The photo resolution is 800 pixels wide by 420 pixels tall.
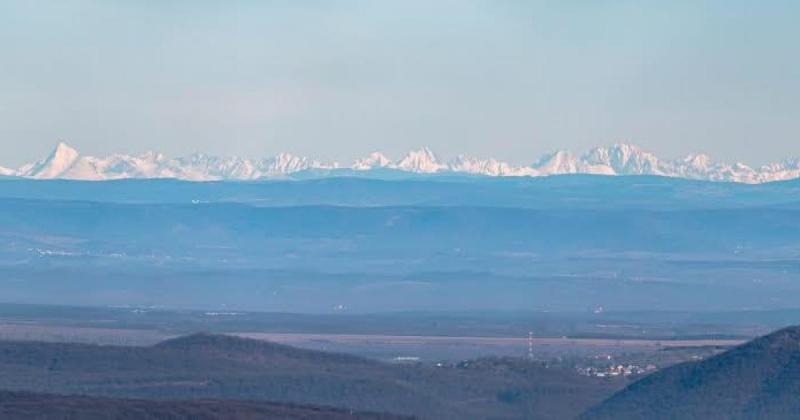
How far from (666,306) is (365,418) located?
333ft

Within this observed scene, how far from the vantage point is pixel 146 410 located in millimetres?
63625

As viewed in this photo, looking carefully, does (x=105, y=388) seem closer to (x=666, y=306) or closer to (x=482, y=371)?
(x=482, y=371)

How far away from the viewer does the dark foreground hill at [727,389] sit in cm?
7438

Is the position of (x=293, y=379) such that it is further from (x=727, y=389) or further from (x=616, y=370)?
(x=616, y=370)

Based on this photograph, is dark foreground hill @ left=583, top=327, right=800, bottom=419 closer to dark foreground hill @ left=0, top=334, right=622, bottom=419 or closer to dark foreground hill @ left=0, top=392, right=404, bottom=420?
dark foreground hill @ left=0, top=334, right=622, bottom=419

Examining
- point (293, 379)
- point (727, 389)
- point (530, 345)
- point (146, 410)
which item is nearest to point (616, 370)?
point (293, 379)

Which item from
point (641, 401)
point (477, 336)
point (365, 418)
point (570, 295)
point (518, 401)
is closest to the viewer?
point (365, 418)

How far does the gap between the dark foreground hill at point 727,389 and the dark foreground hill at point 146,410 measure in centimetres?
1167

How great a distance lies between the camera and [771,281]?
190500 millimetres

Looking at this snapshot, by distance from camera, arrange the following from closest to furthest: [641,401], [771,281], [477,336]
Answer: [641,401], [477,336], [771,281]

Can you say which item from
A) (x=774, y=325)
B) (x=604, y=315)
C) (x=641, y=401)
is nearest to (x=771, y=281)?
(x=604, y=315)

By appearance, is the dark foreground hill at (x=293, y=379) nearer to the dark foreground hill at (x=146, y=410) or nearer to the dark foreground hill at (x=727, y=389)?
the dark foreground hill at (x=727, y=389)

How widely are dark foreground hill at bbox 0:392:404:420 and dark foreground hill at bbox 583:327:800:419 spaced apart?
11.7m

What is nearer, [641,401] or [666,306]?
[641,401]
